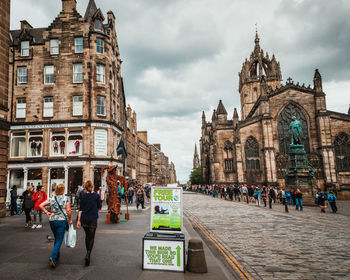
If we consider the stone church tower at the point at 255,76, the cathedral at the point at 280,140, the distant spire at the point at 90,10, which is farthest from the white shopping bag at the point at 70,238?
the stone church tower at the point at 255,76

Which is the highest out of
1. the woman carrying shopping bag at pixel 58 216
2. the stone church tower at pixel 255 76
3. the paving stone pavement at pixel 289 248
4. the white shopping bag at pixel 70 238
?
the stone church tower at pixel 255 76

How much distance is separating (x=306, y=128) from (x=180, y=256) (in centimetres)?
4134

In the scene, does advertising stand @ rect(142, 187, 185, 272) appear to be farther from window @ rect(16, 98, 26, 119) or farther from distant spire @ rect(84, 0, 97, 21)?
distant spire @ rect(84, 0, 97, 21)

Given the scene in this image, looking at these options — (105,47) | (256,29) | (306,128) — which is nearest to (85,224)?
(105,47)

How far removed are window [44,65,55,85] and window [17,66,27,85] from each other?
6.80 ft

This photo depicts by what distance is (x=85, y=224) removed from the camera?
5.46 m

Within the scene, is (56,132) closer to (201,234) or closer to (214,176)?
(201,234)

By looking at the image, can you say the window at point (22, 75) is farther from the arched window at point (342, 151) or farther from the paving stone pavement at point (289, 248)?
the arched window at point (342, 151)

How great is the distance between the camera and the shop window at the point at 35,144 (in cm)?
2286

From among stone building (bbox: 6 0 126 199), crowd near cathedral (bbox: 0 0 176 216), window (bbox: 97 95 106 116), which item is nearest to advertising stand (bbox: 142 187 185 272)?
crowd near cathedral (bbox: 0 0 176 216)

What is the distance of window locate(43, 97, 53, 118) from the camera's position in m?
23.1

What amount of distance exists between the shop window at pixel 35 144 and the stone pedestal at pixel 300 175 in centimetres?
2414

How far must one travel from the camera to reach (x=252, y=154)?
131 ft

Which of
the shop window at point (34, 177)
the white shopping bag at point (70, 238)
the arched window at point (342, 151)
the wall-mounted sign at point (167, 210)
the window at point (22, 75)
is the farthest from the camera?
the arched window at point (342, 151)
